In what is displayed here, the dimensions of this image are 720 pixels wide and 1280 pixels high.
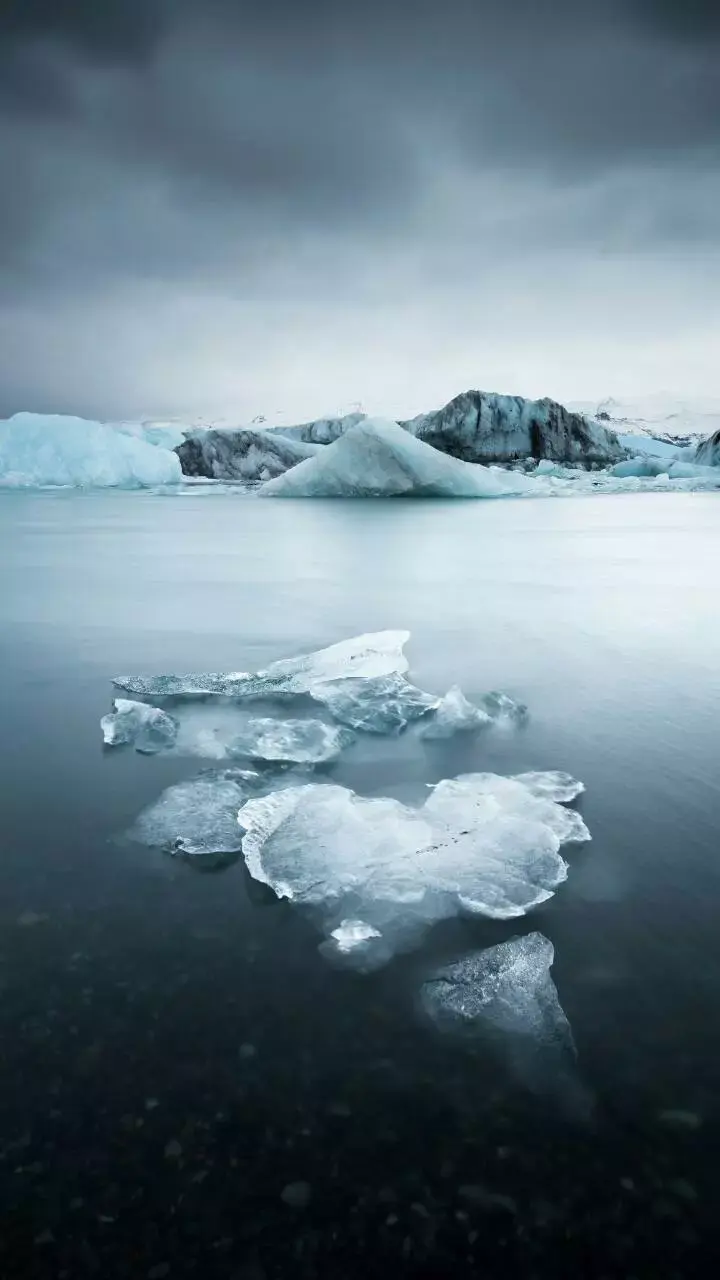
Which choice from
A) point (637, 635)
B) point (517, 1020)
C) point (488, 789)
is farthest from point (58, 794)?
point (637, 635)

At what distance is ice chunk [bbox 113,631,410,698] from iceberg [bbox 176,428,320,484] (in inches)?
1618

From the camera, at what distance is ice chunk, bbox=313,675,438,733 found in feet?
10.6

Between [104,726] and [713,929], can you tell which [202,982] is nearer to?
[713,929]

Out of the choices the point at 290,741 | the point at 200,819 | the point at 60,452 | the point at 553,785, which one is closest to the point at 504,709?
the point at 553,785

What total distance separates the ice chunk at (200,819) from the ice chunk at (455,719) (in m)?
0.87

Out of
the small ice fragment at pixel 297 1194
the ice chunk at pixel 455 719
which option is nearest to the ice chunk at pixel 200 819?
the ice chunk at pixel 455 719

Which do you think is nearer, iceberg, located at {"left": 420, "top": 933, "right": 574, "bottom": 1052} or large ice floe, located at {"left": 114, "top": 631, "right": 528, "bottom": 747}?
iceberg, located at {"left": 420, "top": 933, "right": 574, "bottom": 1052}

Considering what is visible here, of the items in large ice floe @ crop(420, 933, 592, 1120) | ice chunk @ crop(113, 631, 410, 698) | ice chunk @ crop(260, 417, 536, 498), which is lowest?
large ice floe @ crop(420, 933, 592, 1120)

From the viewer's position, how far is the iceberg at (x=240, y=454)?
1742 inches

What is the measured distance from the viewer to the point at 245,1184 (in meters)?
1.16

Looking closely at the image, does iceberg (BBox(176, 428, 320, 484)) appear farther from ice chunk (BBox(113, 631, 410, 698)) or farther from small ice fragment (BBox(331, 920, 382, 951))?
small ice fragment (BBox(331, 920, 382, 951))

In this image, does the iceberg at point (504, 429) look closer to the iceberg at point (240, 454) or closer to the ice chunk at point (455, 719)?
the iceberg at point (240, 454)

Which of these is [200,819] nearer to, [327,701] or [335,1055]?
[335,1055]

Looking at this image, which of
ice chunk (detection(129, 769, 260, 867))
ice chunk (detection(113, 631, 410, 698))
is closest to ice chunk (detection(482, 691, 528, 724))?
ice chunk (detection(113, 631, 410, 698))
